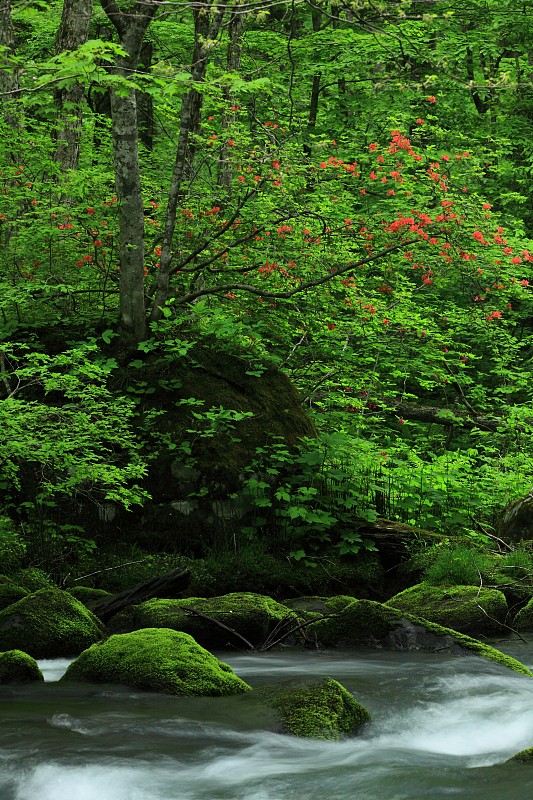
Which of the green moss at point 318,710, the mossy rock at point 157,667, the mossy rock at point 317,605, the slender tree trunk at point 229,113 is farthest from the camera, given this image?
the slender tree trunk at point 229,113

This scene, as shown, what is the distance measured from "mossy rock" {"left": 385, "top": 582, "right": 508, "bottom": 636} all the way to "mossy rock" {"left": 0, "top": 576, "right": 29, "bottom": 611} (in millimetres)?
3418

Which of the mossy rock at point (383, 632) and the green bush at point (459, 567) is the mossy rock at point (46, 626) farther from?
the green bush at point (459, 567)

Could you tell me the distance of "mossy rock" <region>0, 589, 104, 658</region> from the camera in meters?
6.05

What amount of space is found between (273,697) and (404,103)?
15073 mm

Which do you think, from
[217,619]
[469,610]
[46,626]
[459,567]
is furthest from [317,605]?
[46,626]

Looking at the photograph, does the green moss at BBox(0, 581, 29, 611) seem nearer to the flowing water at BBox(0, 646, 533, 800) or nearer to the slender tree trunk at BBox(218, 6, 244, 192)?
the flowing water at BBox(0, 646, 533, 800)

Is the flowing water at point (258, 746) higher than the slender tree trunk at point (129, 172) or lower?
lower

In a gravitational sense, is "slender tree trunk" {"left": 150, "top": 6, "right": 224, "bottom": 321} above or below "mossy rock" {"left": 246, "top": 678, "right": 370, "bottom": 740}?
above

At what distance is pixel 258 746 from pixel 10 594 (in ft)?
10.4

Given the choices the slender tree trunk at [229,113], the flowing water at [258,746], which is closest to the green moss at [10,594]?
the flowing water at [258,746]

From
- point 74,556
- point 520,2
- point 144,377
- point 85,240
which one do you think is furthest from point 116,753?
point 520,2

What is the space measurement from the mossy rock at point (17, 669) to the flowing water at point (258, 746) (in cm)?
13

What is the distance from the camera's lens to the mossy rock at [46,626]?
6.05 metres

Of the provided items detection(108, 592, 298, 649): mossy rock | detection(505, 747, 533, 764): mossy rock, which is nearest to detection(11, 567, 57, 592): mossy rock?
detection(108, 592, 298, 649): mossy rock
